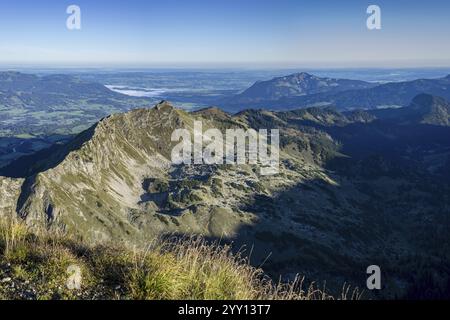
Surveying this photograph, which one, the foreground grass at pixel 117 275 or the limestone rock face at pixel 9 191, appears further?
the limestone rock face at pixel 9 191

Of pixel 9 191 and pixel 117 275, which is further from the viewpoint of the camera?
pixel 9 191

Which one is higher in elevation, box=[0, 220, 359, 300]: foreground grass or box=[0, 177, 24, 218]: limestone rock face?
box=[0, 220, 359, 300]: foreground grass

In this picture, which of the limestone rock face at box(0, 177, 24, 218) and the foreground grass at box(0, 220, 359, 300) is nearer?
the foreground grass at box(0, 220, 359, 300)

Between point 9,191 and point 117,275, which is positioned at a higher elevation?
point 117,275

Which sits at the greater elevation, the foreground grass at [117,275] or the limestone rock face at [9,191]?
the foreground grass at [117,275]
